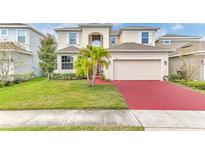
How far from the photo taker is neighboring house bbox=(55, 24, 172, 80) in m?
17.6

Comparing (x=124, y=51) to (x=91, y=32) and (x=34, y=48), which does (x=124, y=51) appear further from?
(x=34, y=48)

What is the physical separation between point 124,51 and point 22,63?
11.4 meters

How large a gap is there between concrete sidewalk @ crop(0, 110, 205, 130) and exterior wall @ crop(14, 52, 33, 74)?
11719mm

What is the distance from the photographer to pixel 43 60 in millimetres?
18812

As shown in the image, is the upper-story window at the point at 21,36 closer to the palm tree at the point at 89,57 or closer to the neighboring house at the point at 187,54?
the palm tree at the point at 89,57

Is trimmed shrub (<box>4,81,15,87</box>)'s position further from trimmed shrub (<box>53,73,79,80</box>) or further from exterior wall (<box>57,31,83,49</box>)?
exterior wall (<box>57,31,83,49</box>)

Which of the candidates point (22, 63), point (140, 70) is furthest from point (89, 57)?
point (22, 63)

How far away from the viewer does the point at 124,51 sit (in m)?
17.5

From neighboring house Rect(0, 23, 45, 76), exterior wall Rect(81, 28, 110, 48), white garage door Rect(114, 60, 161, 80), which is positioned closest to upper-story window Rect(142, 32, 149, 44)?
white garage door Rect(114, 60, 161, 80)

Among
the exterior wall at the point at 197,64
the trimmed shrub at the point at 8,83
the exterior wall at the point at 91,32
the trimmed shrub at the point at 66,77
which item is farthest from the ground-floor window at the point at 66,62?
the exterior wall at the point at 197,64

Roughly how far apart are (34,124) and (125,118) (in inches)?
129
